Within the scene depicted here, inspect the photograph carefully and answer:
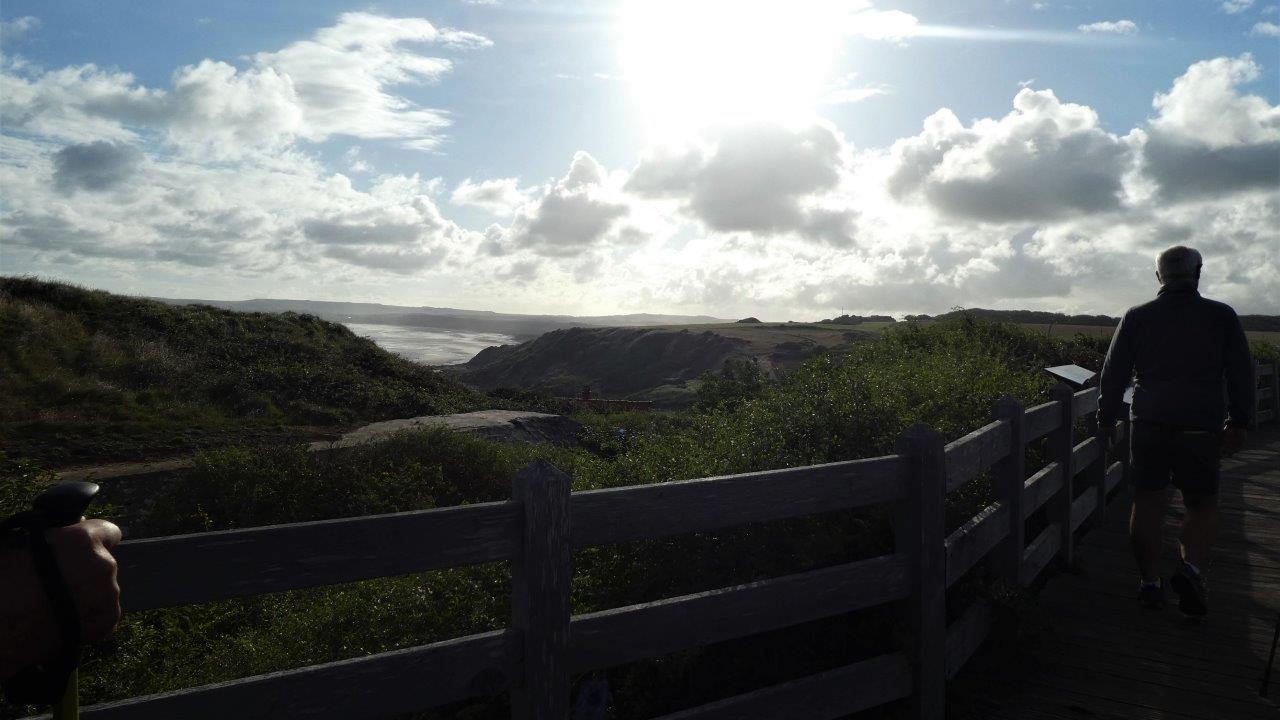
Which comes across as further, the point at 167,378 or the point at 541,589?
the point at 167,378

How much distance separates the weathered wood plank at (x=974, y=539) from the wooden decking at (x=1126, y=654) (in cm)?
53

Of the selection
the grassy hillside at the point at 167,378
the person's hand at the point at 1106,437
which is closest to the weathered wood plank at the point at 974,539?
the person's hand at the point at 1106,437

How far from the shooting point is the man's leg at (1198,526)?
5.37 metres

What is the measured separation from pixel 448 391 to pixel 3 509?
16784 mm

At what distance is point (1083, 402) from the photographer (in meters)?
7.14

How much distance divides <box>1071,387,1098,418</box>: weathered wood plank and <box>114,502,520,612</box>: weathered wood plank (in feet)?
18.7

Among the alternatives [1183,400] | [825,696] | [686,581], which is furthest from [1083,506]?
[825,696]

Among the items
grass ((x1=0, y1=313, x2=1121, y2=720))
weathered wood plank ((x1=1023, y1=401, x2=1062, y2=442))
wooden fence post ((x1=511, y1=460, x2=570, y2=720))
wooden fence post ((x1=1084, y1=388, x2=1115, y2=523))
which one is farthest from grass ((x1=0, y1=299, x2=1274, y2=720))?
wooden fence post ((x1=511, y1=460, x2=570, y2=720))

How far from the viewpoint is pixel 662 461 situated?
733 cm

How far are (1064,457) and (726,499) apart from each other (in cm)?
459

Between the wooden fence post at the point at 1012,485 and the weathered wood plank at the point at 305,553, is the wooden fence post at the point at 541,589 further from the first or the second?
the wooden fence post at the point at 1012,485

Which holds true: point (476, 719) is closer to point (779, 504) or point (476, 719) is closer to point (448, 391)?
point (779, 504)

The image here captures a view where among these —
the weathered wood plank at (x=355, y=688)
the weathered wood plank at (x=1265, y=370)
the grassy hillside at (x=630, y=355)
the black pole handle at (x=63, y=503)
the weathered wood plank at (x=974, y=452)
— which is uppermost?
the black pole handle at (x=63, y=503)

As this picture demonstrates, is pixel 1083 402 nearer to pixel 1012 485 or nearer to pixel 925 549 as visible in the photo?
pixel 1012 485
